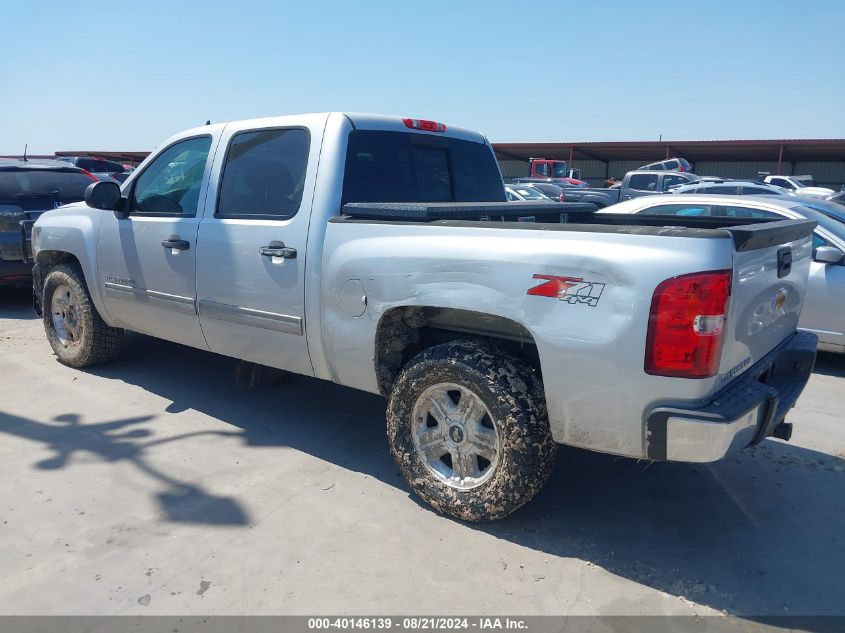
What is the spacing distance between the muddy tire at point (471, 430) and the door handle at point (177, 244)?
1829mm

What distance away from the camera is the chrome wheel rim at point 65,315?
560cm

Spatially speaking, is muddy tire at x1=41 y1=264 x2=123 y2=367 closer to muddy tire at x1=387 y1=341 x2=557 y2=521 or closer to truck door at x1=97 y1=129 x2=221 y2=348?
truck door at x1=97 y1=129 x2=221 y2=348

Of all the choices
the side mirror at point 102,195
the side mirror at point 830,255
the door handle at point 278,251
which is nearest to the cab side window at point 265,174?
the door handle at point 278,251

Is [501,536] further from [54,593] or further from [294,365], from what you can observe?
[54,593]

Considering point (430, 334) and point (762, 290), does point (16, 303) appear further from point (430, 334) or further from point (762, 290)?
point (762, 290)

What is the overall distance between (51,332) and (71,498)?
9.12ft

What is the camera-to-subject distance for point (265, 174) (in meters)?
4.10

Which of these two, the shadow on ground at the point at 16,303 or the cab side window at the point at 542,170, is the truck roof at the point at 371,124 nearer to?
the shadow on ground at the point at 16,303

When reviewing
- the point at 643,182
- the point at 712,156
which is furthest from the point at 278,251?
the point at 712,156

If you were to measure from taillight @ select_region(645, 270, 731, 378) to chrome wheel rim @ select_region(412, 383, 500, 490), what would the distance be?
0.87m

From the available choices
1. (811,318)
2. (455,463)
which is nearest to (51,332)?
(455,463)

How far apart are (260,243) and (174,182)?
1.20m

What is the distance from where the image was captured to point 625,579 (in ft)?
9.54

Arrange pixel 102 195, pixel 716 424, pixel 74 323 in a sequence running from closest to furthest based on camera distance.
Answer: pixel 716 424 → pixel 102 195 → pixel 74 323
